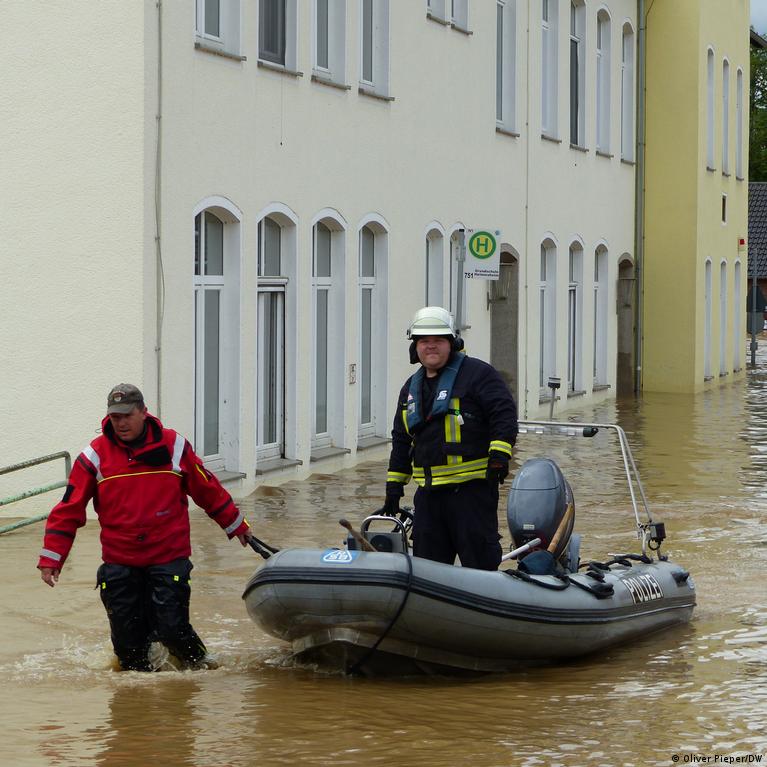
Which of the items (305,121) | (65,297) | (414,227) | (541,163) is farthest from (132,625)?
(541,163)

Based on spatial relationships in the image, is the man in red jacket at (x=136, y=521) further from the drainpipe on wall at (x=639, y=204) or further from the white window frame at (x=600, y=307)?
the drainpipe on wall at (x=639, y=204)

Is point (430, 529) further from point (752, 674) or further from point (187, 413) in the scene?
point (187, 413)

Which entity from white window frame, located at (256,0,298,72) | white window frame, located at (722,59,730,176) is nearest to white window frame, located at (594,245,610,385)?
white window frame, located at (722,59,730,176)

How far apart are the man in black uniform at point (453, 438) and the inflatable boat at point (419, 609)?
25 centimetres

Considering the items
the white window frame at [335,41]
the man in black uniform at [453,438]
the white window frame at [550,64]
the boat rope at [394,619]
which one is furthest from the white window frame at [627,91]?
the boat rope at [394,619]

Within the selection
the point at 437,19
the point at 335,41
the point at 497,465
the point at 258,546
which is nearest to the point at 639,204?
the point at 437,19

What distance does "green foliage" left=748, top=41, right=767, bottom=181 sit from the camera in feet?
273

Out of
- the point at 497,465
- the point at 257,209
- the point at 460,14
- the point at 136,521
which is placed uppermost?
the point at 460,14

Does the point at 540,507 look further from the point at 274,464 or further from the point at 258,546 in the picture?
the point at 274,464

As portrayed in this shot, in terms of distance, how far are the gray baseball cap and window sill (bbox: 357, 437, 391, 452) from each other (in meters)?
10.4

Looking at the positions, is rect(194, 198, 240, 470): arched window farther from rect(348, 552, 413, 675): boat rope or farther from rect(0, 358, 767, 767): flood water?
rect(348, 552, 413, 675): boat rope

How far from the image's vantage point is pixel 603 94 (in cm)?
3055

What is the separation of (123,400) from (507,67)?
1705cm

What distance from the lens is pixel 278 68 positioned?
1678cm
